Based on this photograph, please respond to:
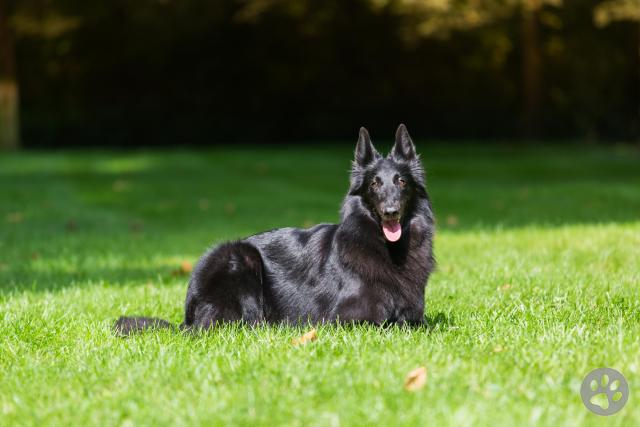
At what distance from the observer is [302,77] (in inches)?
1534

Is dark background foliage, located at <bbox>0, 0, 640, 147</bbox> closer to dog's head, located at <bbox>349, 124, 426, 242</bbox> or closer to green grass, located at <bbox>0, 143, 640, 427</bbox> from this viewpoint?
green grass, located at <bbox>0, 143, 640, 427</bbox>

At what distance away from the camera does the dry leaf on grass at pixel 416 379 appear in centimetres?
418

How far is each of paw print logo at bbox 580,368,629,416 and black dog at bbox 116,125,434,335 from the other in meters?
1.59

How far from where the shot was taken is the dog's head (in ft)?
18.0

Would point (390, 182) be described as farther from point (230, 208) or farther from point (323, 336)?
point (230, 208)

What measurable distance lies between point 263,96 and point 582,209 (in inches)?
1029

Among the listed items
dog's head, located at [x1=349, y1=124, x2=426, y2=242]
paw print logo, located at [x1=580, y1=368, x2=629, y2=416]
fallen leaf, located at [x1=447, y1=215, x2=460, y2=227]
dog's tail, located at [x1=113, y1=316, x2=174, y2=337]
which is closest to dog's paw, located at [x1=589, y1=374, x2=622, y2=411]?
paw print logo, located at [x1=580, y1=368, x2=629, y2=416]

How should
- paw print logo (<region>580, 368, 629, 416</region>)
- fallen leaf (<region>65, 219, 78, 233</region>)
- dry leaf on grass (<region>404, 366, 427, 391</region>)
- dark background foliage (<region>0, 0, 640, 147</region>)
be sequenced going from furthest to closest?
dark background foliage (<region>0, 0, 640, 147</region>) < fallen leaf (<region>65, 219, 78, 233</region>) < dry leaf on grass (<region>404, 366, 427, 391</region>) < paw print logo (<region>580, 368, 629, 416</region>)

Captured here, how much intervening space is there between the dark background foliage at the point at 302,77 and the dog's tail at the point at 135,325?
30.7 metres

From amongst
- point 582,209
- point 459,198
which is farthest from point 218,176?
point 582,209

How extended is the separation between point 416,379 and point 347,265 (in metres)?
1.54

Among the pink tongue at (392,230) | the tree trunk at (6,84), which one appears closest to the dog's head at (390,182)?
the pink tongue at (392,230)

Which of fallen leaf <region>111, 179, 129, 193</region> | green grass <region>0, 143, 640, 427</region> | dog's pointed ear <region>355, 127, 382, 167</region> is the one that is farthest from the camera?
fallen leaf <region>111, 179, 129, 193</region>

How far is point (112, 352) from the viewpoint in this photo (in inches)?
205
